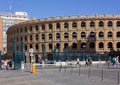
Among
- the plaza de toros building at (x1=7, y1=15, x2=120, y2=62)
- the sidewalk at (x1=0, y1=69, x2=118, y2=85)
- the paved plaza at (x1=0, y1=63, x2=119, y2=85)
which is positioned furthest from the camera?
the plaza de toros building at (x1=7, y1=15, x2=120, y2=62)

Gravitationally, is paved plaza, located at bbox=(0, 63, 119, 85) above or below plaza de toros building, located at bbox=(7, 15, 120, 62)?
below

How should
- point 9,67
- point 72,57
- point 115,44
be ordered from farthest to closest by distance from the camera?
point 115,44, point 72,57, point 9,67

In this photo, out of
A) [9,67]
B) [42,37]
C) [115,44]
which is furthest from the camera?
[42,37]

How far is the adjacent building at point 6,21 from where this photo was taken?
518ft

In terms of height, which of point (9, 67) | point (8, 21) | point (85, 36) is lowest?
point (9, 67)

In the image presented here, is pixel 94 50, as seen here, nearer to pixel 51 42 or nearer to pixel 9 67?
pixel 51 42

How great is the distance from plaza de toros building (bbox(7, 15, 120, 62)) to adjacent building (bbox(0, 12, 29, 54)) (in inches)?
1993

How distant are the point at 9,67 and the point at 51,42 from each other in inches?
1893

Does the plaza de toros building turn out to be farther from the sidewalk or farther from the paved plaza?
the sidewalk

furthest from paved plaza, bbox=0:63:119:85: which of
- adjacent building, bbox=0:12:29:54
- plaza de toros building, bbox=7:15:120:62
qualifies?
adjacent building, bbox=0:12:29:54

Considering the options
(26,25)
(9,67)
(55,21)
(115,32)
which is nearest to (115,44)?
(115,32)

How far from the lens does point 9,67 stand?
170 ft

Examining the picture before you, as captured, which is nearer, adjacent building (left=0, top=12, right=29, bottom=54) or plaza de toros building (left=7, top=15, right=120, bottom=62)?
plaza de toros building (left=7, top=15, right=120, bottom=62)

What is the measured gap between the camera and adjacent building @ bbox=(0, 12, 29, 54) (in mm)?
158000
